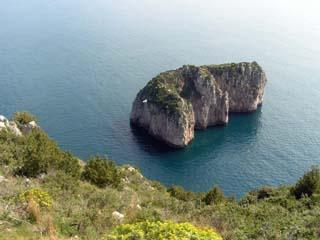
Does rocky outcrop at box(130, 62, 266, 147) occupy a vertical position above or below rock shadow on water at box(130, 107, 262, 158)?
above

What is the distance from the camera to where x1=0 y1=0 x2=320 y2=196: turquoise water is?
8869 centimetres

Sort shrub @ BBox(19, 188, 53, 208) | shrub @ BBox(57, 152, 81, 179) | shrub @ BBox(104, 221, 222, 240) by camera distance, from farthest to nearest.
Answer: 1. shrub @ BBox(57, 152, 81, 179)
2. shrub @ BBox(19, 188, 53, 208)
3. shrub @ BBox(104, 221, 222, 240)

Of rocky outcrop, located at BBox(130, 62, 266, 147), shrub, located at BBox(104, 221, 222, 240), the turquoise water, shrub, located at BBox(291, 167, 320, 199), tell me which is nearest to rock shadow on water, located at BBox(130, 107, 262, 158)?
the turquoise water

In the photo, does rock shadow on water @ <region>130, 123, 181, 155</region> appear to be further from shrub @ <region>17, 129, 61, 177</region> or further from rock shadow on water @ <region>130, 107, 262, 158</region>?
shrub @ <region>17, 129, 61, 177</region>

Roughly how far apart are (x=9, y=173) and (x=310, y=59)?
135762mm

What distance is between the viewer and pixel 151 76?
12594 centimetres

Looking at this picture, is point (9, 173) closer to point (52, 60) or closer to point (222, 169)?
point (222, 169)

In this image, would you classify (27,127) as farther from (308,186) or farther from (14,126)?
(308,186)

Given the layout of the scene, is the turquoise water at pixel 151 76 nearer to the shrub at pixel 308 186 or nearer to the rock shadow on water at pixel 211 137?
the rock shadow on water at pixel 211 137

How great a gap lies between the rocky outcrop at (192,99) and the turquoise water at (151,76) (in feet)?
10.7

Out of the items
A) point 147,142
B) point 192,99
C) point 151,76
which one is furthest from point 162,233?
point 151,76

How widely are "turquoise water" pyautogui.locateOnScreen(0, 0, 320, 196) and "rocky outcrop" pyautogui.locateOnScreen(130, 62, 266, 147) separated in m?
3.25

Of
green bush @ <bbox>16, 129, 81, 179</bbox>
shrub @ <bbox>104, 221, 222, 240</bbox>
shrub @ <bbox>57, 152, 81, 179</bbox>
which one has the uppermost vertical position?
shrub @ <bbox>104, 221, 222, 240</bbox>

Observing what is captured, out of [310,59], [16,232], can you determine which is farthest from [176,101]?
[16,232]
